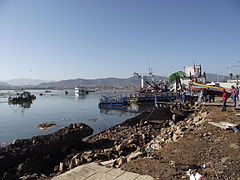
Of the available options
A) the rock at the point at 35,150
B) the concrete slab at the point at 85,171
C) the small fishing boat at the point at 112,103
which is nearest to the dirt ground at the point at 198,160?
the concrete slab at the point at 85,171

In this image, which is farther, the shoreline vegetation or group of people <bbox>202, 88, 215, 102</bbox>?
group of people <bbox>202, 88, 215, 102</bbox>

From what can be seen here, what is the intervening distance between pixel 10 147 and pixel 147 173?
1017 cm

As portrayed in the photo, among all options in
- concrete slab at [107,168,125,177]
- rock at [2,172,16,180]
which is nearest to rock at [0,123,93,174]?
rock at [2,172,16,180]

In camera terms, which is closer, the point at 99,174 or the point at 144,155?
the point at 99,174

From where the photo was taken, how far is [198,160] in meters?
6.01

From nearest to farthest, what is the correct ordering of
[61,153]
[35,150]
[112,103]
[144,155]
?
[144,155] → [35,150] → [61,153] → [112,103]

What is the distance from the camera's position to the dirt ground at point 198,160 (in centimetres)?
498

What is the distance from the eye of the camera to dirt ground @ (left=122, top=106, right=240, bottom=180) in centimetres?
498

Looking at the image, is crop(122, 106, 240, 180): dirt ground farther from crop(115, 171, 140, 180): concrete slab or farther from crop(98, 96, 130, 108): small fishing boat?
crop(98, 96, 130, 108): small fishing boat

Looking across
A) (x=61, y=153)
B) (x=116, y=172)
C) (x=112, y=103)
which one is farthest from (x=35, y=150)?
(x=112, y=103)

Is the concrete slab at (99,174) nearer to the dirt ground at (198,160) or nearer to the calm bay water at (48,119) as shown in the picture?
the dirt ground at (198,160)

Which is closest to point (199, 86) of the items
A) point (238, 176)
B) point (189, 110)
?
point (189, 110)

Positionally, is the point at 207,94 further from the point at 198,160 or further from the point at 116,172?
the point at 116,172

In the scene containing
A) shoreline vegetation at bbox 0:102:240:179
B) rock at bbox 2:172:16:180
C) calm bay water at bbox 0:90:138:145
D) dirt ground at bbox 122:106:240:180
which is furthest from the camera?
calm bay water at bbox 0:90:138:145
